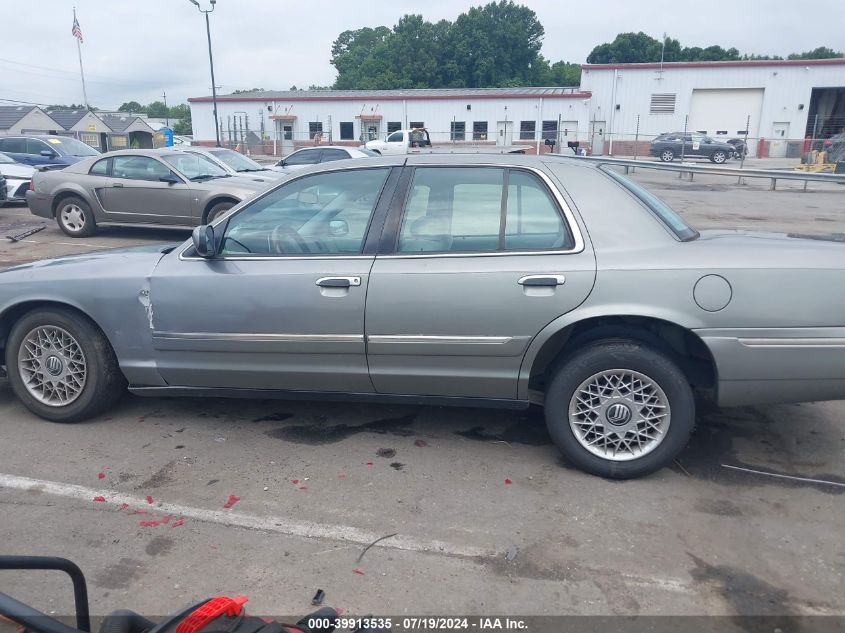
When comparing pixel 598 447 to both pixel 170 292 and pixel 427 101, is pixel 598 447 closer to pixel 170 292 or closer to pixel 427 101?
pixel 170 292

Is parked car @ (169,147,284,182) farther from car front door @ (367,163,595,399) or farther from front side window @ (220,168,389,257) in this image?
car front door @ (367,163,595,399)

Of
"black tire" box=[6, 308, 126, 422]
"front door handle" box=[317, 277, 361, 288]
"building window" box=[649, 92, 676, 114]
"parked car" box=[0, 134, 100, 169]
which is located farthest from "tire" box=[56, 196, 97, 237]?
"building window" box=[649, 92, 676, 114]

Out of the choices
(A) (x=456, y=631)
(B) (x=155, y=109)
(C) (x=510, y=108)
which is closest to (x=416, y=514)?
(A) (x=456, y=631)

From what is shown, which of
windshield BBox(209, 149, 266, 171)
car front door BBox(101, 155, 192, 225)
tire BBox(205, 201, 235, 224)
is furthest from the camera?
windshield BBox(209, 149, 266, 171)

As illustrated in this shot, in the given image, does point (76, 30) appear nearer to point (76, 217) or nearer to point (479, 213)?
point (76, 217)

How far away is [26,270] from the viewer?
4.41 metres

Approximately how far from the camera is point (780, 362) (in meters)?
3.47

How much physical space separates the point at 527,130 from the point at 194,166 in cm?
3789

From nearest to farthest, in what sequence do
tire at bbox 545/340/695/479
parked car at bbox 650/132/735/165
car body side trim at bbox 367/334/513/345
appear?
1. tire at bbox 545/340/695/479
2. car body side trim at bbox 367/334/513/345
3. parked car at bbox 650/132/735/165

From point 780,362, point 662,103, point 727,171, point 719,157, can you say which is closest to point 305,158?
point 727,171

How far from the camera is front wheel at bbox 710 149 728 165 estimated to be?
120ft

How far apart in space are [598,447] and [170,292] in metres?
2.58

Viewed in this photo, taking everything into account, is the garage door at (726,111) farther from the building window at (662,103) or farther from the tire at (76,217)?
the tire at (76,217)

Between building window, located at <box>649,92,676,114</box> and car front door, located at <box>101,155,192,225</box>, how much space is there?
143ft
